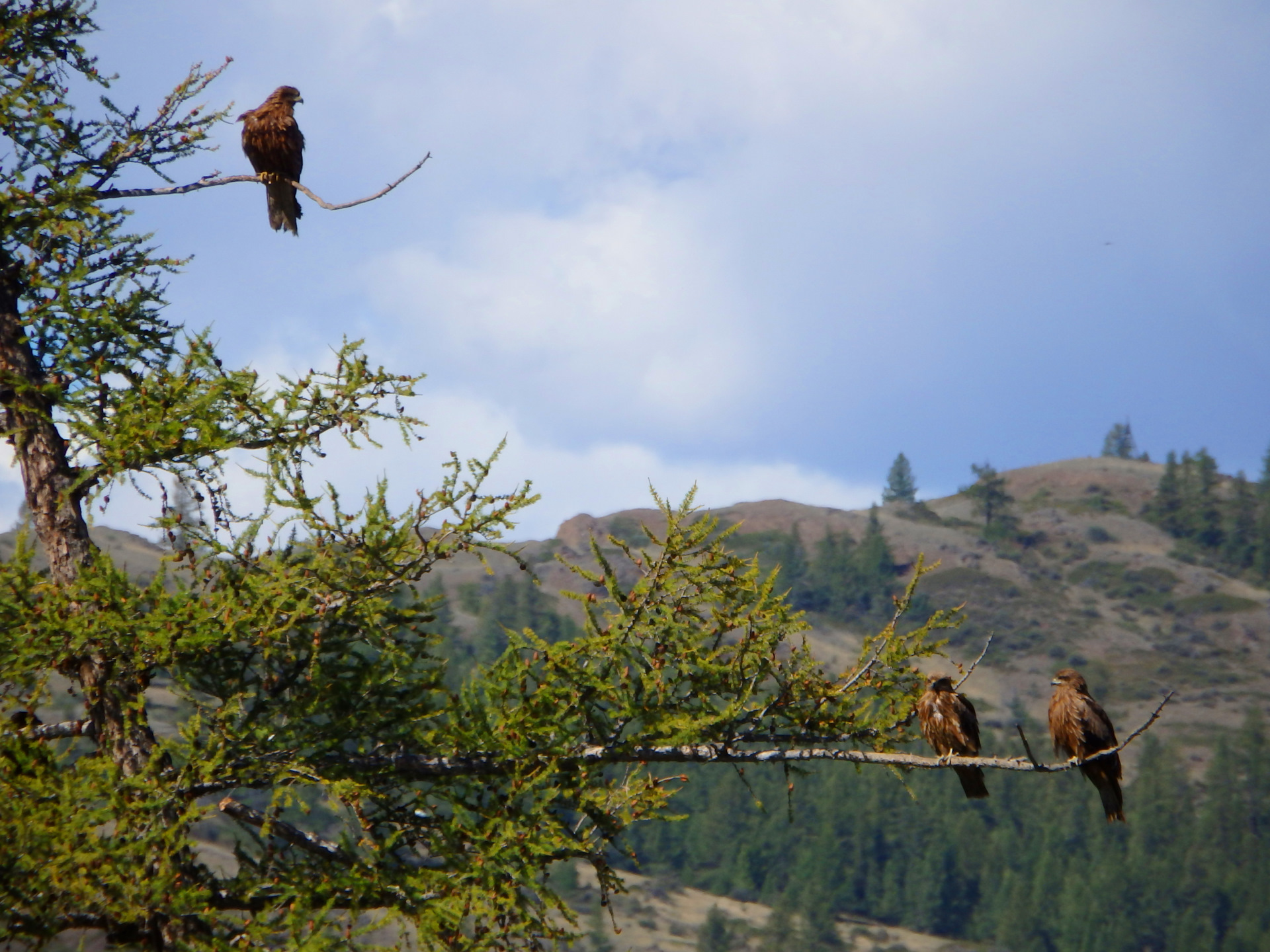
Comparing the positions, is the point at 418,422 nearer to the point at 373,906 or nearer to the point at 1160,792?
the point at 373,906

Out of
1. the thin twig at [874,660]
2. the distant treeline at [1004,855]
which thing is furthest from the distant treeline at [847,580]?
the thin twig at [874,660]

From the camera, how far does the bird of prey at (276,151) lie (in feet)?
31.4

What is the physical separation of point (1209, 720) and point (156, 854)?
562ft

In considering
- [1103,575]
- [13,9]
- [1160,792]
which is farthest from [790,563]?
[13,9]

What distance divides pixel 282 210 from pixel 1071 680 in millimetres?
7976

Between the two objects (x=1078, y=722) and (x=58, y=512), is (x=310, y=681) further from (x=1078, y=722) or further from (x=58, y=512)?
(x=1078, y=722)

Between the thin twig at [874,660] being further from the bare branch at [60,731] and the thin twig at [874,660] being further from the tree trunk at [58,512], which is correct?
the bare branch at [60,731]

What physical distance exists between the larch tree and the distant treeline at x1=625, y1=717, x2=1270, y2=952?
109673 mm

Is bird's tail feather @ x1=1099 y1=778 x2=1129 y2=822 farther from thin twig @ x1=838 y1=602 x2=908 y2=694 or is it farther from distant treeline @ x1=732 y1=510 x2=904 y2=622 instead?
distant treeline @ x1=732 y1=510 x2=904 y2=622

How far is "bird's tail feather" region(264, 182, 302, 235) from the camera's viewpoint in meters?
9.55

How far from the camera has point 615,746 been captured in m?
7.02

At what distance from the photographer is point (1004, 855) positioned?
124 meters

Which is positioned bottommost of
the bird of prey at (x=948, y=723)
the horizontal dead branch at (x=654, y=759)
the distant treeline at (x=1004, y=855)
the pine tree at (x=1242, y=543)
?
the distant treeline at (x=1004, y=855)

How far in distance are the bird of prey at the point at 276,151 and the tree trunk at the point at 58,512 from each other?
228 cm
